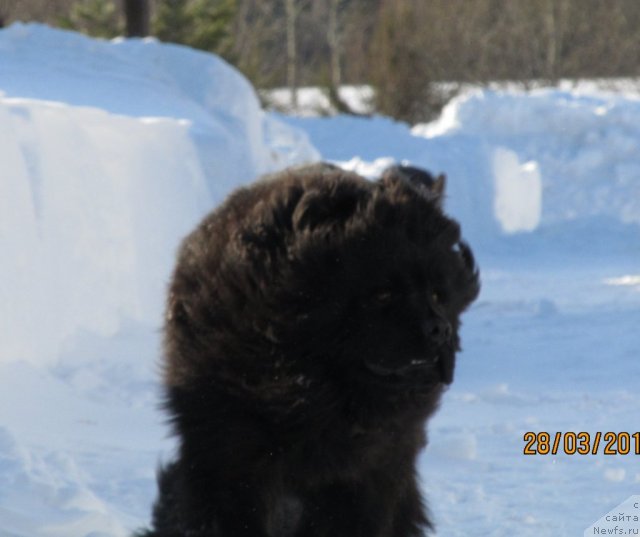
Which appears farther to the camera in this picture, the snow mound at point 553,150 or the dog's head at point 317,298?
the snow mound at point 553,150

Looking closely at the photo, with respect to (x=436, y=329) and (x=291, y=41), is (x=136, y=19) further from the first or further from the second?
(x=291, y=41)

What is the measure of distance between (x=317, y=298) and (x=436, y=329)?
0.35m

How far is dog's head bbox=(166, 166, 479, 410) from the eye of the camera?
12.0 feet

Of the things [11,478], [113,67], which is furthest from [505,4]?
[11,478]

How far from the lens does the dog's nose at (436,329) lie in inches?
144

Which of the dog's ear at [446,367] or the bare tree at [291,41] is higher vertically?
the dog's ear at [446,367]

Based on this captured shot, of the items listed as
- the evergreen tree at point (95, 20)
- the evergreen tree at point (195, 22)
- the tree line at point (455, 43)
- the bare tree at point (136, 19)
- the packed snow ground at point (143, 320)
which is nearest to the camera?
the packed snow ground at point (143, 320)

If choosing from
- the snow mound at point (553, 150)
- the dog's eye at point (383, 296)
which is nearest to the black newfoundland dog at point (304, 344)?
the dog's eye at point (383, 296)

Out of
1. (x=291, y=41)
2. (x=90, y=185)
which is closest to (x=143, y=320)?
(x=90, y=185)

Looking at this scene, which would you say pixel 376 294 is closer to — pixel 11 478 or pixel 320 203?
pixel 320 203

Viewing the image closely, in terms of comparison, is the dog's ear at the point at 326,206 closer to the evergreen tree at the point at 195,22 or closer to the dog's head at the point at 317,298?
the dog's head at the point at 317,298

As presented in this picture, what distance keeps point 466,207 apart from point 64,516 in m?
13.9
